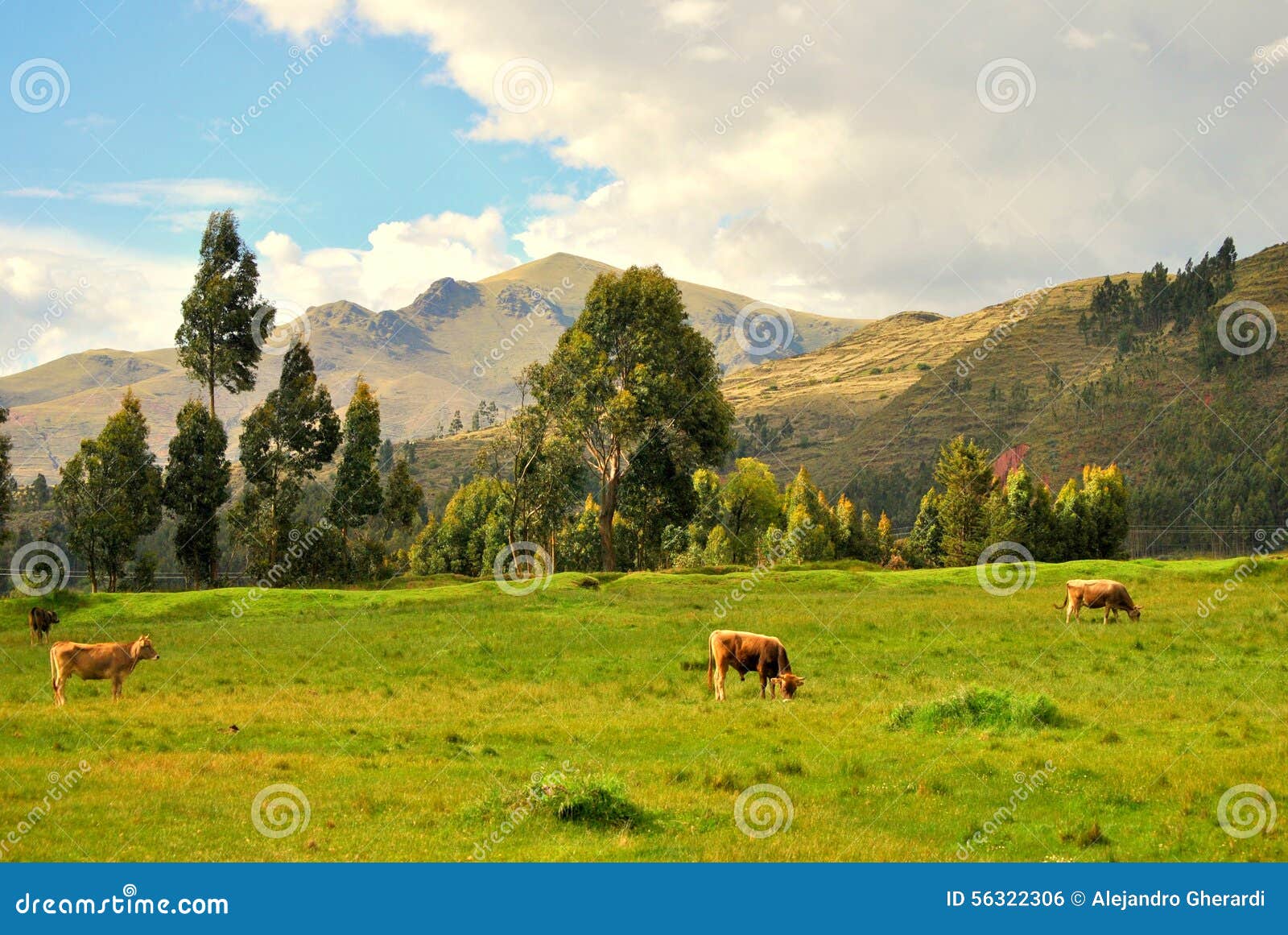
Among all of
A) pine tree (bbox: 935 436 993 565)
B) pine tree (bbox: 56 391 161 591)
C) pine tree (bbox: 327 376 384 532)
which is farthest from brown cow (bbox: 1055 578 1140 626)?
pine tree (bbox: 935 436 993 565)

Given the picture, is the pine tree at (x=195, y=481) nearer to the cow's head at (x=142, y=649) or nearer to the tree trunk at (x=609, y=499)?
the tree trunk at (x=609, y=499)

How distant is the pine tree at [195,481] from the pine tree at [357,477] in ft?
24.7

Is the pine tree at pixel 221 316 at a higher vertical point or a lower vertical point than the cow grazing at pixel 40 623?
higher

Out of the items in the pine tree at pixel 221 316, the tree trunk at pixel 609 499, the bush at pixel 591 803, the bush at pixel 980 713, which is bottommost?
the bush at pixel 980 713

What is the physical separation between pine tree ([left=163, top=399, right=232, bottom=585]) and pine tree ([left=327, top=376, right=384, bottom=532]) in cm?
754

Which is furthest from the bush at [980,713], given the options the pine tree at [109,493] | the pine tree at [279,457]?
the pine tree at [109,493]

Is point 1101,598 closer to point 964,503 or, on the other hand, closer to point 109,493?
point 109,493

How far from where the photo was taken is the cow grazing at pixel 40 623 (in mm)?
37469

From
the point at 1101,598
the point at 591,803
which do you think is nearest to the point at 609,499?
the point at 1101,598

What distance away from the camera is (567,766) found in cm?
1803

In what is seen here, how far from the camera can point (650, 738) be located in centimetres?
2086

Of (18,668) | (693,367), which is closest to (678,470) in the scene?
(693,367)

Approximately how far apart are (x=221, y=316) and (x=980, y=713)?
5837 cm

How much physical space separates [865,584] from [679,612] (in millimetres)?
13983
